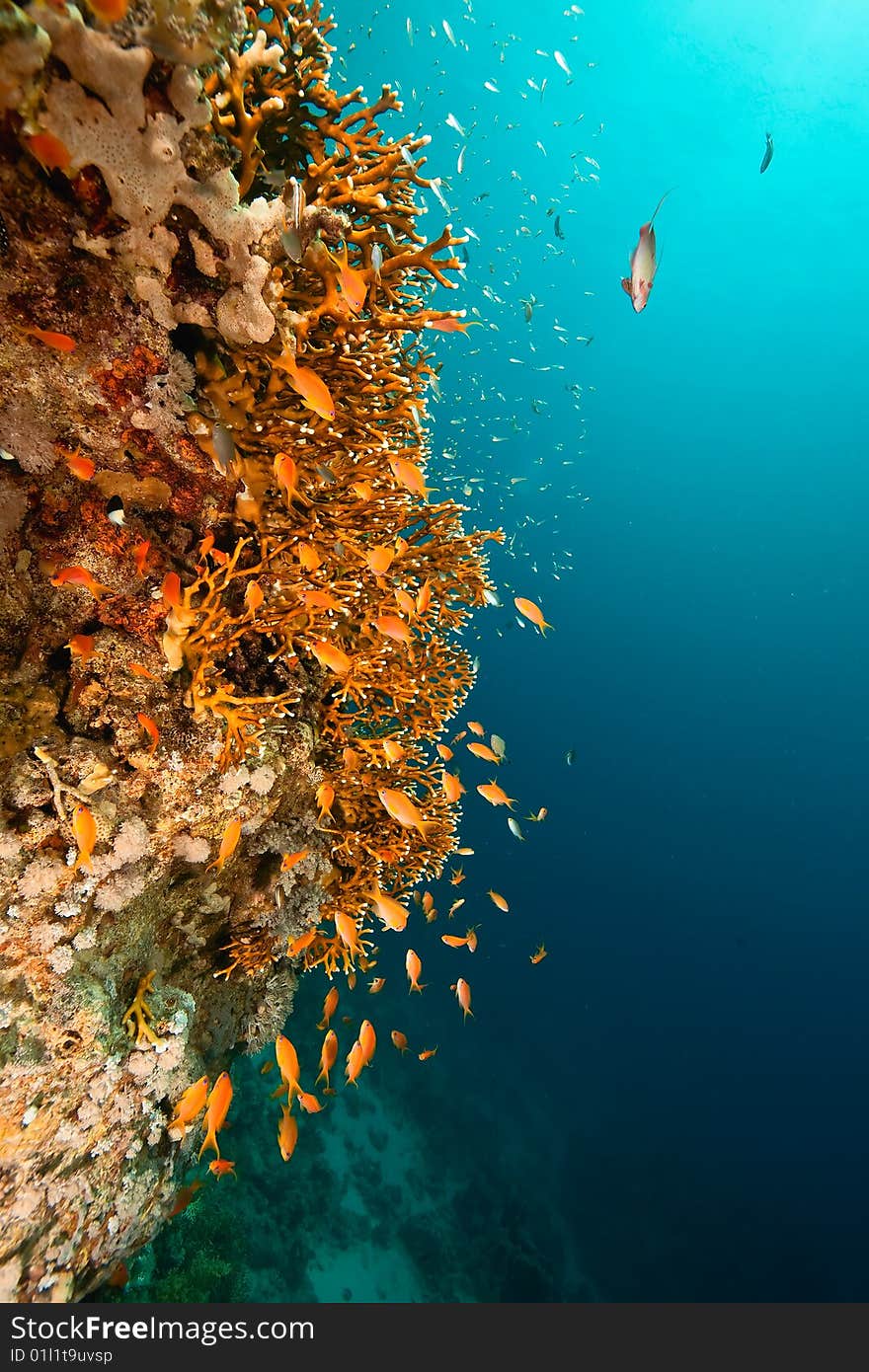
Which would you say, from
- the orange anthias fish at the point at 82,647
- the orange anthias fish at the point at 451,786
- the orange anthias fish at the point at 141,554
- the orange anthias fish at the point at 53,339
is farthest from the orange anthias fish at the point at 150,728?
the orange anthias fish at the point at 451,786

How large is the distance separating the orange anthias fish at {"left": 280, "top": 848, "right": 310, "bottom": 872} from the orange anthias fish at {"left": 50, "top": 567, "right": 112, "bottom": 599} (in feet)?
6.47

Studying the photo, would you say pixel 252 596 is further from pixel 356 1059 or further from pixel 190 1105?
pixel 356 1059

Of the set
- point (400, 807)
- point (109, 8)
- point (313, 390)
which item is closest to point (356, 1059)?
point (400, 807)

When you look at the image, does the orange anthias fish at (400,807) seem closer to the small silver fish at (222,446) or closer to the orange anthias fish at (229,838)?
the orange anthias fish at (229,838)

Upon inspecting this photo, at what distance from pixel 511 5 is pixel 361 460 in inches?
1625

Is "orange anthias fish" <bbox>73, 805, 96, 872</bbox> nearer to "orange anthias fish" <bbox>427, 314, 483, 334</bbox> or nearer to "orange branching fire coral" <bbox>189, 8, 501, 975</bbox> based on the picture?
"orange branching fire coral" <bbox>189, 8, 501, 975</bbox>

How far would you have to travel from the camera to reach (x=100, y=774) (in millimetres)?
2916

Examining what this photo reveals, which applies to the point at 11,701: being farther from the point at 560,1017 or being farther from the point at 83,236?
the point at 560,1017

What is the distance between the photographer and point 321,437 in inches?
122

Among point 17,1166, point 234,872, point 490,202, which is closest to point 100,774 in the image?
point 234,872

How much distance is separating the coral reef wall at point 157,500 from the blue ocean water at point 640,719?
782cm

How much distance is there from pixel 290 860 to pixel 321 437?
2609 mm

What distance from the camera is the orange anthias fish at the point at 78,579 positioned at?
2772 mm

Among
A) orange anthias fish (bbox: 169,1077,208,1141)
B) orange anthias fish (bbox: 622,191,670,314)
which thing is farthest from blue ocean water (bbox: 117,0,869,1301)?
orange anthias fish (bbox: 622,191,670,314)
